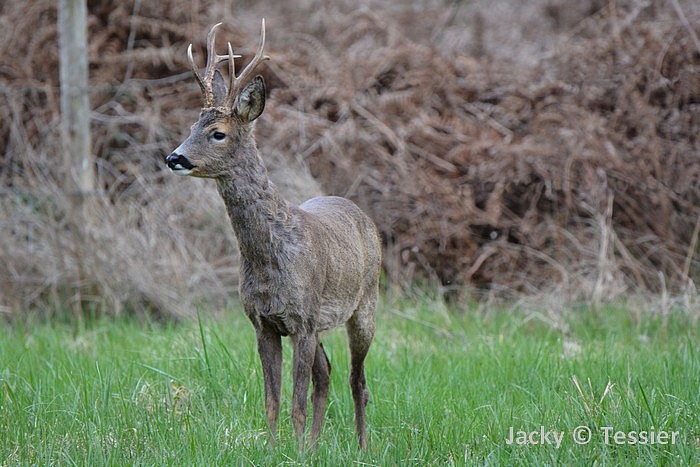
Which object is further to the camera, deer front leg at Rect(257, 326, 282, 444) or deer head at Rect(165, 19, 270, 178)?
deer front leg at Rect(257, 326, 282, 444)

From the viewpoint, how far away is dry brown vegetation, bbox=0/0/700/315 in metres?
8.72

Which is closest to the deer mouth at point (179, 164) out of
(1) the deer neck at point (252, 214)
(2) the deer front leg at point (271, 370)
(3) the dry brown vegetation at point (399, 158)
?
(1) the deer neck at point (252, 214)

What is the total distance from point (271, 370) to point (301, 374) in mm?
174

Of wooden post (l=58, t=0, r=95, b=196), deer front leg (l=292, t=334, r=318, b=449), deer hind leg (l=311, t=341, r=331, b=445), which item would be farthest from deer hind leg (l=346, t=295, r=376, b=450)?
wooden post (l=58, t=0, r=95, b=196)

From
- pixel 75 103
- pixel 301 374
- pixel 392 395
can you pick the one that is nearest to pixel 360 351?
pixel 392 395

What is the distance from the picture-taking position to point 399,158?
31.7 ft

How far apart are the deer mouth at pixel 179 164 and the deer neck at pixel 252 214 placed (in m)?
0.19

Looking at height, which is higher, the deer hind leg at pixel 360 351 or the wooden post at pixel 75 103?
the wooden post at pixel 75 103

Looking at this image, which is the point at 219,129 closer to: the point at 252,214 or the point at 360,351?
the point at 252,214

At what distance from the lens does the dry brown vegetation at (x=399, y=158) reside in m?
8.72

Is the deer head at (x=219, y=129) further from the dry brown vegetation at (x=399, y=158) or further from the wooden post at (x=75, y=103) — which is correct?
the wooden post at (x=75, y=103)

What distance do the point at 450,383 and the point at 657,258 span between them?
13.5 feet

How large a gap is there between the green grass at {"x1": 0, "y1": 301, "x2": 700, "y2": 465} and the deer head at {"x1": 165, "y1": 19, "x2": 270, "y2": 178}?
1.26m

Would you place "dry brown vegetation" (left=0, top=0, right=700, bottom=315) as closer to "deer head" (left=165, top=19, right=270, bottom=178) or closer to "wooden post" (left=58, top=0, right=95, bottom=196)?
"wooden post" (left=58, top=0, right=95, bottom=196)
